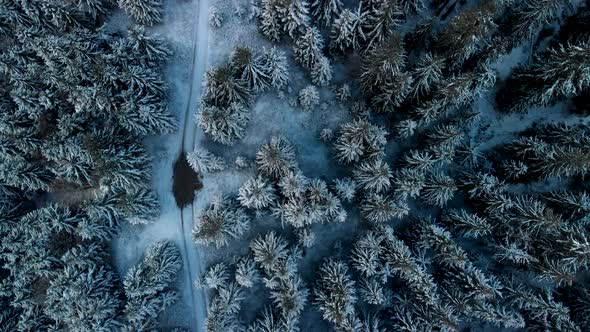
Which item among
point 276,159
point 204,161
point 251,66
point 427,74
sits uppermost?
point 427,74

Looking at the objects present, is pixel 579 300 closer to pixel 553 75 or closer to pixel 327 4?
pixel 553 75

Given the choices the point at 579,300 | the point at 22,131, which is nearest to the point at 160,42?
the point at 22,131

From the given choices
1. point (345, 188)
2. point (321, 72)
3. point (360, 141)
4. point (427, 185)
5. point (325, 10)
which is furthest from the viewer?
point (321, 72)

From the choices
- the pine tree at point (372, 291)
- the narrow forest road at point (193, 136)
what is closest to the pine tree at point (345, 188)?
the pine tree at point (372, 291)

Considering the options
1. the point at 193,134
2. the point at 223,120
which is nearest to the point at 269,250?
the point at 223,120

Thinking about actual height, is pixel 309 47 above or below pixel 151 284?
above

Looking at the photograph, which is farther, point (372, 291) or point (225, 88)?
point (225, 88)

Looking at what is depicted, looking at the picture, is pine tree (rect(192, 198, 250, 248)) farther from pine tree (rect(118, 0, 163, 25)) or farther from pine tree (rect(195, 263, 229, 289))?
pine tree (rect(118, 0, 163, 25))

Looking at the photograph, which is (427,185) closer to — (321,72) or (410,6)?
(321,72)
